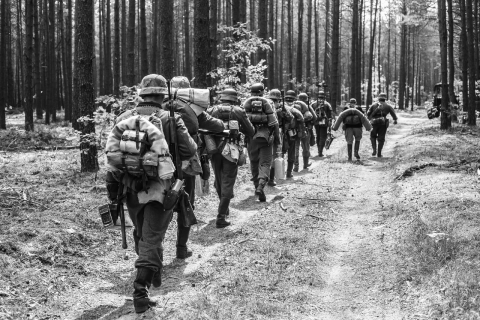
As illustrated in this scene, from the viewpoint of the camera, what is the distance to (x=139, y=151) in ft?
15.4

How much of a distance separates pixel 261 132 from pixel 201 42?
9.63 ft

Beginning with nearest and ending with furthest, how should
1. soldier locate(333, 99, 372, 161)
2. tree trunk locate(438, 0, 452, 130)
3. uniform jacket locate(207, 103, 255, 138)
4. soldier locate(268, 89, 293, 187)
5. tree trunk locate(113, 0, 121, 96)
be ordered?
uniform jacket locate(207, 103, 255, 138) < soldier locate(268, 89, 293, 187) < soldier locate(333, 99, 372, 161) < tree trunk locate(438, 0, 452, 130) < tree trunk locate(113, 0, 121, 96)

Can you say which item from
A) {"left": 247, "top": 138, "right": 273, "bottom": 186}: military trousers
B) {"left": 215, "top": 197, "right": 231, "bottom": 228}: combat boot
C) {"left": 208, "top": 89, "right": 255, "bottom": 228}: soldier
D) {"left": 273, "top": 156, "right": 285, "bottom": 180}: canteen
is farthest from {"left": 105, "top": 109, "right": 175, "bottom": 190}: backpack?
{"left": 273, "top": 156, "right": 285, "bottom": 180}: canteen

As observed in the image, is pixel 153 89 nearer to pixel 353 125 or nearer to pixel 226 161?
pixel 226 161

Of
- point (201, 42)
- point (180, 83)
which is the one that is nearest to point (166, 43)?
point (201, 42)

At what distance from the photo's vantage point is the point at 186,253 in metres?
6.82

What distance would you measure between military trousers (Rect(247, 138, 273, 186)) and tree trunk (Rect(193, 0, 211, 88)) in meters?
2.25

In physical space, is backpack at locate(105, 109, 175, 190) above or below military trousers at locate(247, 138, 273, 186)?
above

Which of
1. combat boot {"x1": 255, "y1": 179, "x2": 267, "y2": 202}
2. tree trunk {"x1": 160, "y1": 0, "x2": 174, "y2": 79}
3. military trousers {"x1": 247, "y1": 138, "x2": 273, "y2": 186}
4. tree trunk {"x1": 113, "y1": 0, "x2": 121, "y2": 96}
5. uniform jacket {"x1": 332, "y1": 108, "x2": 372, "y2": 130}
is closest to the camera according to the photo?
combat boot {"x1": 255, "y1": 179, "x2": 267, "y2": 202}

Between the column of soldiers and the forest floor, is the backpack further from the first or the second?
the forest floor

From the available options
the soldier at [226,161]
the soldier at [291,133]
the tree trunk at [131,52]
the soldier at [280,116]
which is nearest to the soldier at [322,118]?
the soldier at [291,133]

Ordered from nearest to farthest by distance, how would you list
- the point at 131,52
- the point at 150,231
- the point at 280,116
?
the point at 150,231 → the point at 280,116 → the point at 131,52

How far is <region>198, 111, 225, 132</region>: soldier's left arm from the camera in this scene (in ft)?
23.9

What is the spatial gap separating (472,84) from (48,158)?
62.9ft
